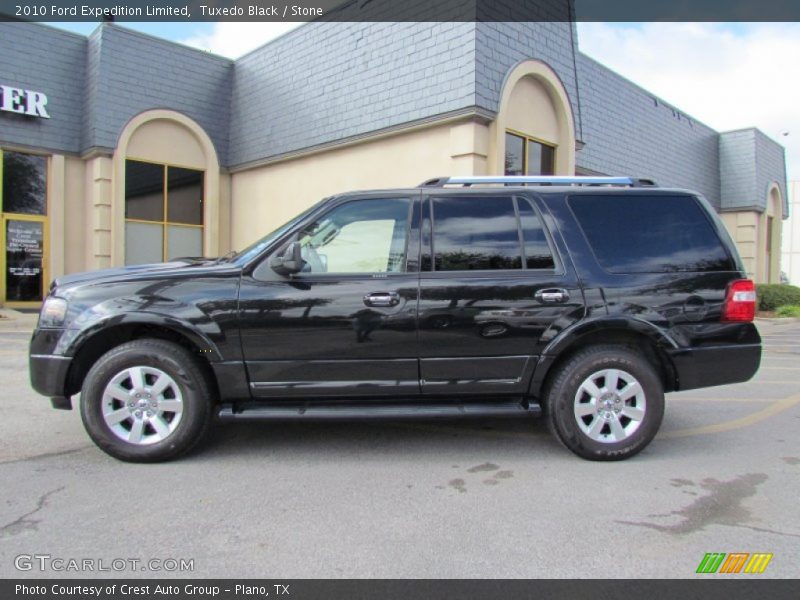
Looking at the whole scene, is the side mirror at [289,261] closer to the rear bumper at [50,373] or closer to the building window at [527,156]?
the rear bumper at [50,373]

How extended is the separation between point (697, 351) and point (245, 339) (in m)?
3.26

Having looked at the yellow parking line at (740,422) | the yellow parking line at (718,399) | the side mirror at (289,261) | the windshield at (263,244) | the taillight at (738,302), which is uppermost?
the windshield at (263,244)

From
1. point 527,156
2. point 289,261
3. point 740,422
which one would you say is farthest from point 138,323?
point 527,156

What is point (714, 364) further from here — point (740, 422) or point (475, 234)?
point (475, 234)

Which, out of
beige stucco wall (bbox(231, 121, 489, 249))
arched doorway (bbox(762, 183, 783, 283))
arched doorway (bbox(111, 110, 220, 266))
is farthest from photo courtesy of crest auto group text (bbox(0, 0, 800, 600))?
arched doorway (bbox(762, 183, 783, 283))

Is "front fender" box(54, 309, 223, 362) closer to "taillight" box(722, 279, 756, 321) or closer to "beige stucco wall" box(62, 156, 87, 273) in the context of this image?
"taillight" box(722, 279, 756, 321)

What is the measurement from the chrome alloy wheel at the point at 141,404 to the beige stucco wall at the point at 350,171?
24.6 feet

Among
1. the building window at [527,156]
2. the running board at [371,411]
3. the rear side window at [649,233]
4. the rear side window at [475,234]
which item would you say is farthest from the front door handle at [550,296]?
the building window at [527,156]

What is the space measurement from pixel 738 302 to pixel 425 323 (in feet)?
7.62

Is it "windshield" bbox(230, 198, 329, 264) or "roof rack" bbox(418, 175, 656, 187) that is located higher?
"roof rack" bbox(418, 175, 656, 187)

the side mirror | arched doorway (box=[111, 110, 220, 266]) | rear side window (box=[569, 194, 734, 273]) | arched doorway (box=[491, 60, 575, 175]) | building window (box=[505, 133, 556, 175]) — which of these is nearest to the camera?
the side mirror

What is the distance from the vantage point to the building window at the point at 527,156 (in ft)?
38.6

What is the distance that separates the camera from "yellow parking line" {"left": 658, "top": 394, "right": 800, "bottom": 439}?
5039mm
